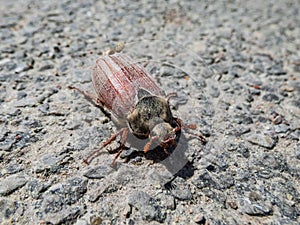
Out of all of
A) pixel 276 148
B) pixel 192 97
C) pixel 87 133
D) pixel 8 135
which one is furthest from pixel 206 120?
pixel 8 135

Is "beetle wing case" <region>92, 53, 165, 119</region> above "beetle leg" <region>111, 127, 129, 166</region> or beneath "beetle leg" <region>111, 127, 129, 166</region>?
above

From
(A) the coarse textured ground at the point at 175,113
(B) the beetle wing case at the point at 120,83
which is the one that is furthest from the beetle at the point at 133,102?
(A) the coarse textured ground at the point at 175,113

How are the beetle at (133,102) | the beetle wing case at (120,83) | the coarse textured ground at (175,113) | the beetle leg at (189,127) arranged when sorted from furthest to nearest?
the beetle leg at (189,127), the beetle wing case at (120,83), the beetle at (133,102), the coarse textured ground at (175,113)

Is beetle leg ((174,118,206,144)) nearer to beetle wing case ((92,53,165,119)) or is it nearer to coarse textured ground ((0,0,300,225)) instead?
coarse textured ground ((0,0,300,225))

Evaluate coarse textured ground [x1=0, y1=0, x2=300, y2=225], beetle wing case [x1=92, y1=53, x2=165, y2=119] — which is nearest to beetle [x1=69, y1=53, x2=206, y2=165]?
beetle wing case [x1=92, y1=53, x2=165, y2=119]

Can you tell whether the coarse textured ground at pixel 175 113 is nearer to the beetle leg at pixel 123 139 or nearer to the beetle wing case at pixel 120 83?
the beetle leg at pixel 123 139

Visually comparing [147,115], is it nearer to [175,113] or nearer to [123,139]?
[123,139]

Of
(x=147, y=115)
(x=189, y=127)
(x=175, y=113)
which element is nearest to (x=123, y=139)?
→ (x=147, y=115)
